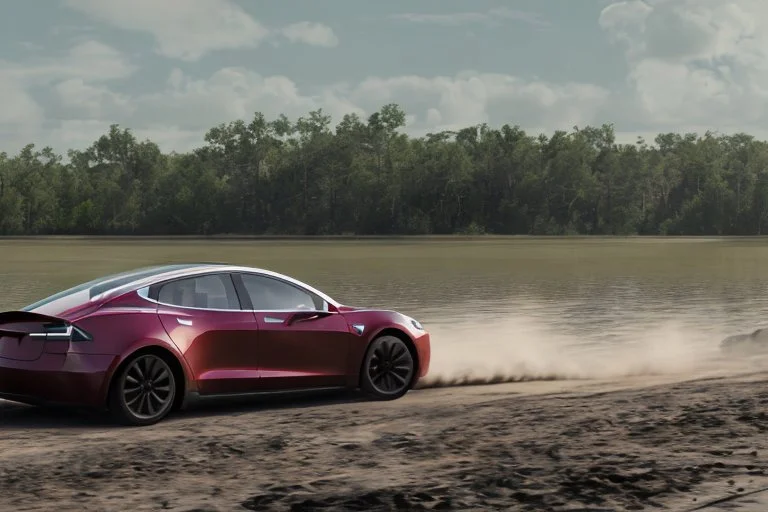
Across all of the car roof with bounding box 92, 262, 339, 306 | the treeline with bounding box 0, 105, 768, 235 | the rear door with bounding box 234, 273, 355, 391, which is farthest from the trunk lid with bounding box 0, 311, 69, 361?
the treeline with bounding box 0, 105, 768, 235

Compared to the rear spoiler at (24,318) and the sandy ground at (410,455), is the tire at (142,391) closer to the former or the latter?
the sandy ground at (410,455)

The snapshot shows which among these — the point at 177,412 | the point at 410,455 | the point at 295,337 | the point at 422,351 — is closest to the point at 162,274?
the point at 177,412

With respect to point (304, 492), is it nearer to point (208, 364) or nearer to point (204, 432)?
point (204, 432)

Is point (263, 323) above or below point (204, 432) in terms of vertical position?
above

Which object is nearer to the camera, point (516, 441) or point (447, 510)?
point (447, 510)

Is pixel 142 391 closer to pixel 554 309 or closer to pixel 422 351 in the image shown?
pixel 422 351

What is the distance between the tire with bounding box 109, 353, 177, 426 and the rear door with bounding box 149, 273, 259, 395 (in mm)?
247

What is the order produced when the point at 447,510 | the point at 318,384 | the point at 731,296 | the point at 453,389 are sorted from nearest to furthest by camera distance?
1. the point at 447,510
2. the point at 318,384
3. the point at 453,389
4. the point at 731,296

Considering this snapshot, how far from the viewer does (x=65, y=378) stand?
1000 cm

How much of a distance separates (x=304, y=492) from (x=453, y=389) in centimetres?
594

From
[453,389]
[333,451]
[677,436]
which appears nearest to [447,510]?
[333,451]

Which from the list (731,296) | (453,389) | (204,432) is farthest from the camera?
(731,296)

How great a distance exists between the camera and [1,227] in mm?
171000

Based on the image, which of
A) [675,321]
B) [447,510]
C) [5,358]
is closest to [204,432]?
[5,358]
